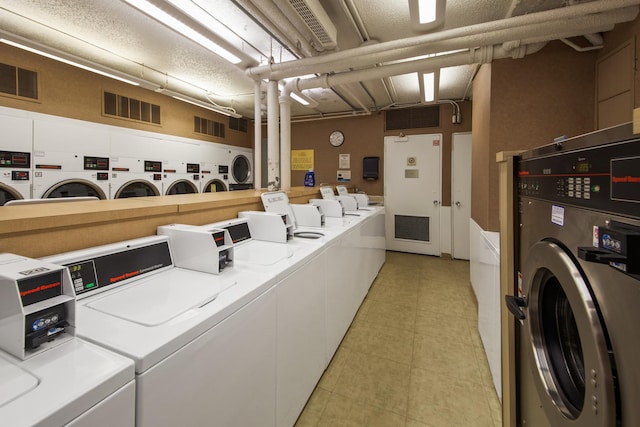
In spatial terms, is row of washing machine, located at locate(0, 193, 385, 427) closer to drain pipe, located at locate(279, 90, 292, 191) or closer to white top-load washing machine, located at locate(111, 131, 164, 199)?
drain pipe, located at locate(279, 90, 292, 191)

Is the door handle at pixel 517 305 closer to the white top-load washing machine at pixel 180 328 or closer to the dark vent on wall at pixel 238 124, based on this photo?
the white top-load washing machine at pixel 180 328

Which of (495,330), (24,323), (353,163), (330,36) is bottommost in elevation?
(495,330)

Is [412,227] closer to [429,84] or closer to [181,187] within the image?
[429,84]

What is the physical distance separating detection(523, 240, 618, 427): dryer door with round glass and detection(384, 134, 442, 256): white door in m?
4.20

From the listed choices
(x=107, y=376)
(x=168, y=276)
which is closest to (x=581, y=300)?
(x=107, y=376)

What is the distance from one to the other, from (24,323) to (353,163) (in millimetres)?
5311

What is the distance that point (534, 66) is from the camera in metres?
2.50

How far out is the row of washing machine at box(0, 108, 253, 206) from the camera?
9.61 feet

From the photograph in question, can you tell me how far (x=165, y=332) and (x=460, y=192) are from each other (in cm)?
500

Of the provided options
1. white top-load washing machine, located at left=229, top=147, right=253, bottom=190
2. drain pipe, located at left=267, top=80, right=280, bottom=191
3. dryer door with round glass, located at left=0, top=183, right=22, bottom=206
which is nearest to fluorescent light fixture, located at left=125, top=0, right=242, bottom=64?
drain pipe, located at left=267, top=80, right=280, bottom=191

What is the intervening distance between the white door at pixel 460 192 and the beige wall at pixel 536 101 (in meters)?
2.28

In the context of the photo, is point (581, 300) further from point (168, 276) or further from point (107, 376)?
point (168, 276)

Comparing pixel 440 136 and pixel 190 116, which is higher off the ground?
pixel 190 116

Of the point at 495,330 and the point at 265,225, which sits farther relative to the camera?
the point at 265,225
